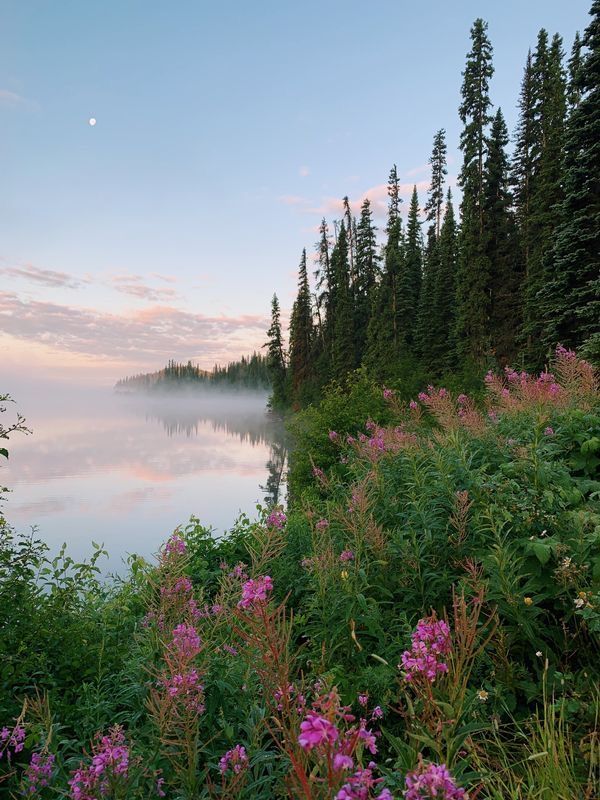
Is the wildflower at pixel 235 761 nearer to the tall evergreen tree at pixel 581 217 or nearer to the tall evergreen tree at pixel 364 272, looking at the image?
the tall evergreen tree at pixel 581 217

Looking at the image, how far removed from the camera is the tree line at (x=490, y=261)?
1719 cm

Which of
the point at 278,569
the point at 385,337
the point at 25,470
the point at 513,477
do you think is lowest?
the point at 25,470

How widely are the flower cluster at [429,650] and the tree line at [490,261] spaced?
1370 cm

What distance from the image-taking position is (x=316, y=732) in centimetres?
86

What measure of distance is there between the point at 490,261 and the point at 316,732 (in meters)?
30.2

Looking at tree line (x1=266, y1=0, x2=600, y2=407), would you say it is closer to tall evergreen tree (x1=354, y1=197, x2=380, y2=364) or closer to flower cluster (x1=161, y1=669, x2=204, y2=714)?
tall evergreen tree (x1=354, y1=197, x2=380, y2=364)

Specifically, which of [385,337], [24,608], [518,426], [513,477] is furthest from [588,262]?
[385,337]

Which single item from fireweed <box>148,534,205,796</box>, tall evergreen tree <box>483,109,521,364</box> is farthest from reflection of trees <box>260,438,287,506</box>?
tall evergreen tree <box>483,109,521,364</box>

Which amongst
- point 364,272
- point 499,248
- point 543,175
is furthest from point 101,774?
point 364,272

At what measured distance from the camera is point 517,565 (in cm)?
329

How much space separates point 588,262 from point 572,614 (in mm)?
18008

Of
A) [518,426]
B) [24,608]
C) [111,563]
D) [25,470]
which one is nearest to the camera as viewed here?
[24,608]

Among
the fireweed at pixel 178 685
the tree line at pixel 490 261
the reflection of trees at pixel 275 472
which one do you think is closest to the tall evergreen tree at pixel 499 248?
the tree line at pixel 490 261

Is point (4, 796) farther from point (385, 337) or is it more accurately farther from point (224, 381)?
point (224, 381)
